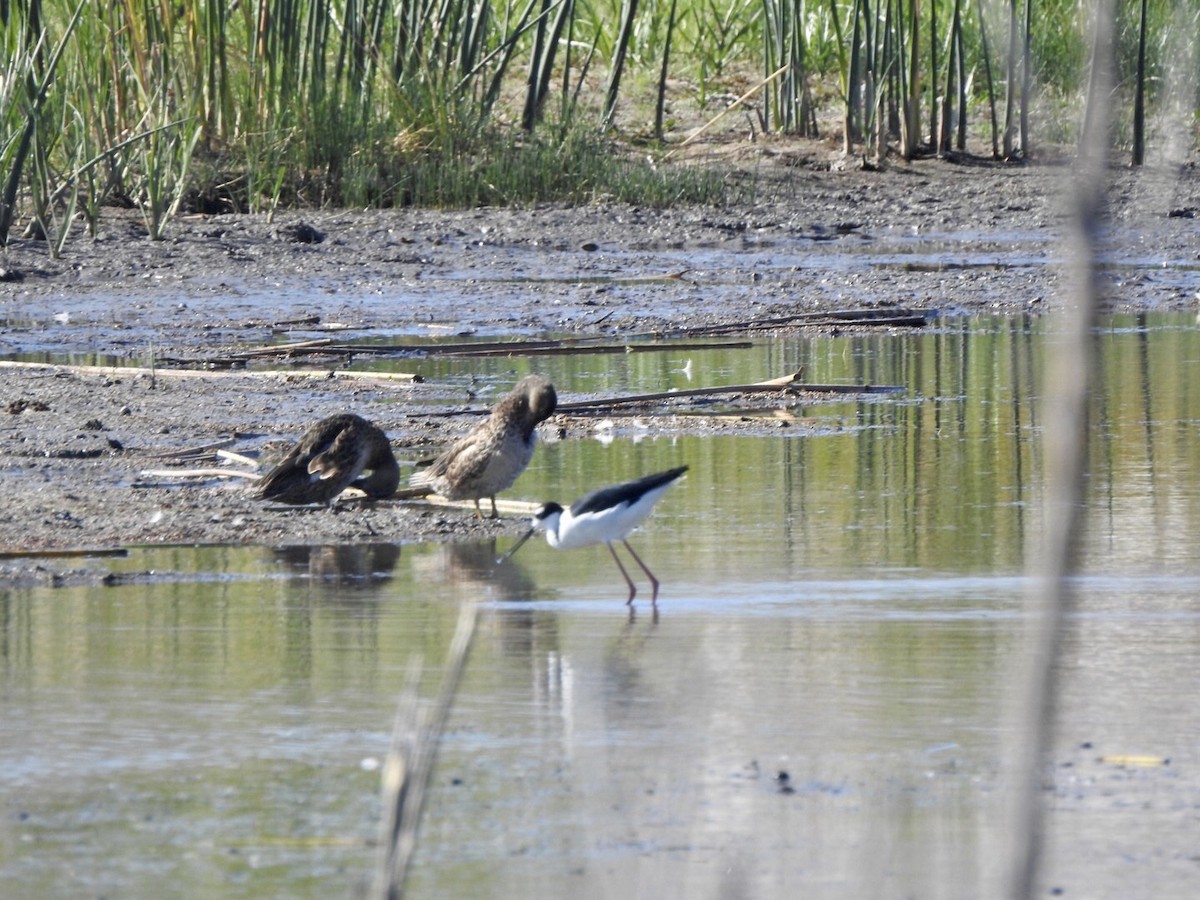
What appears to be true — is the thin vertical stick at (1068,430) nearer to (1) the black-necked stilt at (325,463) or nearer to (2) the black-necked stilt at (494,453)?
(2) the black-necked stilt at (494,453)

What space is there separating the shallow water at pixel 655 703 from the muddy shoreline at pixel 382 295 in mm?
685

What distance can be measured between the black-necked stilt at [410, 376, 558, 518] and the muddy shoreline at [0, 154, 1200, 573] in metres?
0.10

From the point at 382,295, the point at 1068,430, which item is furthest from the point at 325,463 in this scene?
the point at 382,295

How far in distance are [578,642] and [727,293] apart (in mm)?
7896

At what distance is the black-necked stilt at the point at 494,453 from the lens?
566 cm

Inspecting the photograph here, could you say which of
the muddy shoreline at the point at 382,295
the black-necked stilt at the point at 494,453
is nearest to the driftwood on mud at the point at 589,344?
the muddy shoreline at the point at 382,295

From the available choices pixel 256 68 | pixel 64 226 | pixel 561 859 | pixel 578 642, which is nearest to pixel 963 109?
pixel 256 68

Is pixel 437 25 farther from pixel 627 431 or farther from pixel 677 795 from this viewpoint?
pixel 677 795

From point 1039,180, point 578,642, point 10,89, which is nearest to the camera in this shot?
point 578,642

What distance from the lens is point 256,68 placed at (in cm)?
1444

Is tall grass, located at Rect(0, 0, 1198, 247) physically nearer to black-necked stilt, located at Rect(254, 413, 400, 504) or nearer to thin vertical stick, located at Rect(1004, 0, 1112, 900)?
black-necked stilt, located at Rect(254, 413, 400, 504)

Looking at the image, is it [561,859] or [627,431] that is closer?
[561,859]

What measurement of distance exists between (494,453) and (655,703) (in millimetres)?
1963

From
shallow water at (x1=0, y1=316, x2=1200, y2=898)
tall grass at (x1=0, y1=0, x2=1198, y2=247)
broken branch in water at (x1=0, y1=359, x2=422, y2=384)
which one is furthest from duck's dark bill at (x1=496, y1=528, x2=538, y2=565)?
tall grass at (x1=0, y1=0, x2=1198, y2=247)
